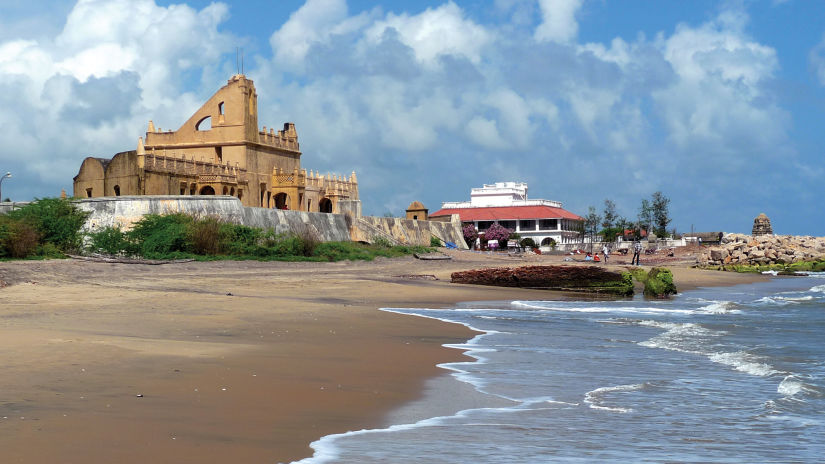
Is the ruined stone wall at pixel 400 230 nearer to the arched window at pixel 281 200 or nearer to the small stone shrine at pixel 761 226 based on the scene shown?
the arched window at pixel 281 200

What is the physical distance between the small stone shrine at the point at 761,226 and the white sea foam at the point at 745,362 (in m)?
72.0

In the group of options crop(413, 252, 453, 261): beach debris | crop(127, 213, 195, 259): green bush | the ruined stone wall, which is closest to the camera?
crop(127, 213, 195, 259): green bush

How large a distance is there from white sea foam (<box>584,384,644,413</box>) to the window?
9307cm

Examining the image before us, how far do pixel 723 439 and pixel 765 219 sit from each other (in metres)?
79.9

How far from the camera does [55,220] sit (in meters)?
30.1

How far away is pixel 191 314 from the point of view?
1416cm

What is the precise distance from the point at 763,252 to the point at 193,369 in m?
58.6

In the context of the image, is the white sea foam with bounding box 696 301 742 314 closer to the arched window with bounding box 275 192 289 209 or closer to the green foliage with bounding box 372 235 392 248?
the green foliage with bounding box 372 235 392 248

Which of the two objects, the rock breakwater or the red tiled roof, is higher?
the red tiled roof

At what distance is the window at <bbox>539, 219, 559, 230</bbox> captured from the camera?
101250mm

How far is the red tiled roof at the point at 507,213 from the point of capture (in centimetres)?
9975

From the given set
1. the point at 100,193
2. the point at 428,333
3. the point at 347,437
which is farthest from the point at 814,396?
the point at 100,193

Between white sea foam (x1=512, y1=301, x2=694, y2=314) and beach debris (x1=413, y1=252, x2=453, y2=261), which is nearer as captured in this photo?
white sea foam (x1=512, y1=301, x2=694, y2=314)

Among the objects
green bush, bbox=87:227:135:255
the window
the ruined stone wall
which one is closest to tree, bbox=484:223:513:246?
the window
